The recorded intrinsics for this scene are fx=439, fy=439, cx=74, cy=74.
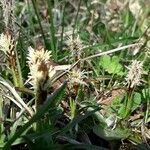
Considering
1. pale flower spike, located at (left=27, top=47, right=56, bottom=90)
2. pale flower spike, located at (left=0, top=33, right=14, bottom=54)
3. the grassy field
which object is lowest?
the grassy field

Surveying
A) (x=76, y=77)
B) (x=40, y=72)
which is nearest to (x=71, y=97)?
(x=76, y=77)

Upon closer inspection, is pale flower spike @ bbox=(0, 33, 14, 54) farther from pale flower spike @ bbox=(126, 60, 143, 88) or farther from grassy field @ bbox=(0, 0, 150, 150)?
pale flower spike @ bbox=(126, 60, 143, 88)

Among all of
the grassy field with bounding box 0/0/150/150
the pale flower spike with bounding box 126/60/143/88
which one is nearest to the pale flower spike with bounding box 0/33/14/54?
the grassy field with bounding box 0/0/150/150

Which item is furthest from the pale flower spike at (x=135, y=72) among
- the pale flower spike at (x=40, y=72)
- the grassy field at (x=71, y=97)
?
the pale flower spike at (x=40, y=72)

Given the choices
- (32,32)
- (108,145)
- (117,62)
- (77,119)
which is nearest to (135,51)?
(117,62)

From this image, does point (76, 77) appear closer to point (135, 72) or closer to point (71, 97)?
point (71, 97)

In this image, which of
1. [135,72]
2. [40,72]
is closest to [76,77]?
[135,72]

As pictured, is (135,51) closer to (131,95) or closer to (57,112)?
(131,95)

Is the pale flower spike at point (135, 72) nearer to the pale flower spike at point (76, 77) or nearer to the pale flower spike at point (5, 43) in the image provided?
the pale flower spike at point (76, 77)

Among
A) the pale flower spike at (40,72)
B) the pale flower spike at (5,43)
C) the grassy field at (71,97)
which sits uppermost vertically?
the pale flower spike at (5,43)

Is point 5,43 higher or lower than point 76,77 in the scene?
higher

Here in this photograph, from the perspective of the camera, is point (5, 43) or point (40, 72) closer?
point (40, 72)
